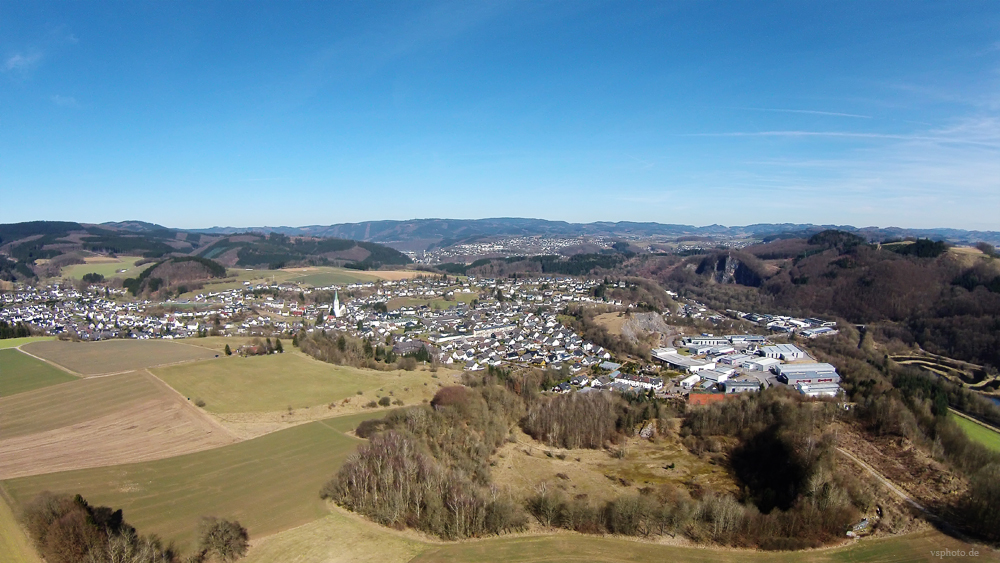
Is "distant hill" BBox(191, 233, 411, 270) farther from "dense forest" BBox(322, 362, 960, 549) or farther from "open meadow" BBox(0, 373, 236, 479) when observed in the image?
"dense forest" BBox(322, 362, 960, 549)

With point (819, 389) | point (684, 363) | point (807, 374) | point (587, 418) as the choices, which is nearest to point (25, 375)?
point (587, 418)

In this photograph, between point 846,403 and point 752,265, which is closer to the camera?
point 846,403

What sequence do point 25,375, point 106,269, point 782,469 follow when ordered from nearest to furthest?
point 782,469
point 25,375
point 106,269

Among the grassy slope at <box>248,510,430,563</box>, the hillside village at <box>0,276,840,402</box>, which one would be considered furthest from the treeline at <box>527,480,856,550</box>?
the hillside village at <box>0,276,840,402</box>

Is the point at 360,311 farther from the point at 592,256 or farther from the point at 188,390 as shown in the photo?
the point at 592,256

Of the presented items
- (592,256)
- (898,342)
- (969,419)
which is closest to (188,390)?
(969,419)

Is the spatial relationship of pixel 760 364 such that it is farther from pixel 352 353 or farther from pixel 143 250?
pixel 143 250
